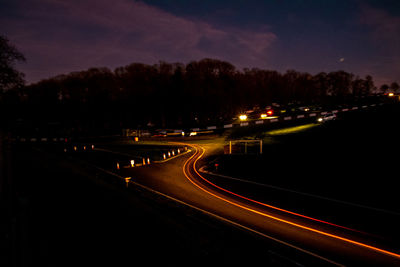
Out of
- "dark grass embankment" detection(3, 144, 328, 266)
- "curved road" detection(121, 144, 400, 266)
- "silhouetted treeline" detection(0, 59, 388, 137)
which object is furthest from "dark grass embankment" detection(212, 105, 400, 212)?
"silhouetted treeline" detection(0, 59, 388, 137)

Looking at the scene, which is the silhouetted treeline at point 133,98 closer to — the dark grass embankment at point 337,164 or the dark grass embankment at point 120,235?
the dark grass embankment at point 337,164

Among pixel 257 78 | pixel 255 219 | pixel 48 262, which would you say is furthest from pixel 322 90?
pixel 48 262

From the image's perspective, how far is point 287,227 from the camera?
34.1 ft

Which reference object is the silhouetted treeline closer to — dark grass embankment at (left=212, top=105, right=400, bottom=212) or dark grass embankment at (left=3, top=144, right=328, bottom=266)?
dark grass embankment at (left=212, top=105, right=400, bottom=212)

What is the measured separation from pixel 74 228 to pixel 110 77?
3122 inches

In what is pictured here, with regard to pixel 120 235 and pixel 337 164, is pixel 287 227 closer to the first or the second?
pixel 120 235

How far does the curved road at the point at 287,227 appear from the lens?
8148 mm

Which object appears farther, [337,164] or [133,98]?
[133,98]

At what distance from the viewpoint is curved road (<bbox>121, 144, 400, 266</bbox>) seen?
8.15 meters

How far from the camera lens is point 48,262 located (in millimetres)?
6125

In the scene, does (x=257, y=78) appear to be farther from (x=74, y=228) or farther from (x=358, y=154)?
(x=74, y=228)

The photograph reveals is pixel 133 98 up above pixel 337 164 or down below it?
above

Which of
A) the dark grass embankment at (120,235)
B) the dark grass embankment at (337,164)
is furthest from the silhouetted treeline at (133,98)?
the dark grass embankment at (120,235)

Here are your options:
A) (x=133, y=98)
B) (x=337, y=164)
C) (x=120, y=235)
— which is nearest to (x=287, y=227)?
(x=120, y=235)
